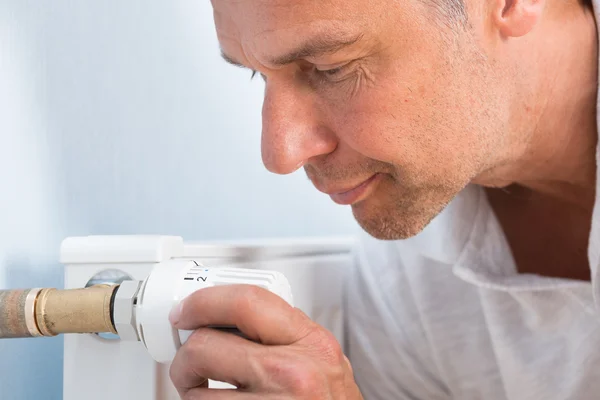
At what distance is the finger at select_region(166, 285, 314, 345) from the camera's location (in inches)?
14.3

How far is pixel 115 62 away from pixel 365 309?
1.19ft

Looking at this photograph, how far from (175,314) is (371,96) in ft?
0.72

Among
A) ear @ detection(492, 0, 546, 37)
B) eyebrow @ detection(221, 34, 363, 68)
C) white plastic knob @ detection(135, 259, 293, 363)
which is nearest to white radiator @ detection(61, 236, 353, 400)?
white plastic knob @ detection(135, 259, 293, 363)

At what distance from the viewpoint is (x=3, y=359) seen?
1.38ft

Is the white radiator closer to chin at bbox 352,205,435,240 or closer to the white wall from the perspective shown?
the white wall

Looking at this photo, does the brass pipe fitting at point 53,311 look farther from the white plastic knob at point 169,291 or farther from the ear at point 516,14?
the ear at point 516,14

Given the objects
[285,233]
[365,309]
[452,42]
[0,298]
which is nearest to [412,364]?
[365,309]

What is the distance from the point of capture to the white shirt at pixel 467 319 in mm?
625

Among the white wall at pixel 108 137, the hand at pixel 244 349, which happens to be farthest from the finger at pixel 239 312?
the white wall at pixel 108 137

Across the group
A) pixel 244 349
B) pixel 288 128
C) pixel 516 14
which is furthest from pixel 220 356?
pixel 516 14

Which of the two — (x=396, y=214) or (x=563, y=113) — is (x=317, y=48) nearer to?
(x=396, y=214)

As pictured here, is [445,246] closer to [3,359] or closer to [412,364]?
[412,364]

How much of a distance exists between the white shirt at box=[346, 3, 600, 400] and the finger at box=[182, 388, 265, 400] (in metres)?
0.34

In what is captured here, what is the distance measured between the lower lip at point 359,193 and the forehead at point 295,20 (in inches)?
5.2
